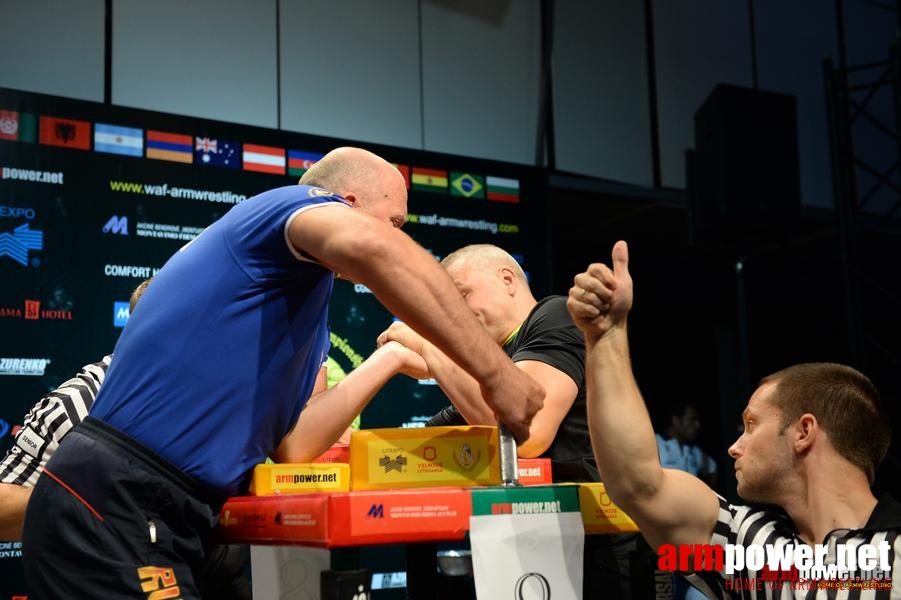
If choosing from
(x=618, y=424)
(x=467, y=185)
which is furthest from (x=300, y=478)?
(x=467, y=185)

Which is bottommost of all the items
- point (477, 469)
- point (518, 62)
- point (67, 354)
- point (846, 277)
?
point (477, 469)

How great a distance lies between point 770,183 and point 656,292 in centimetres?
192

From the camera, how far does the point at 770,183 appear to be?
6039mm

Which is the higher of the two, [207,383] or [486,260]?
[486,260]

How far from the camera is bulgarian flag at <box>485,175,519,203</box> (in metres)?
5.36

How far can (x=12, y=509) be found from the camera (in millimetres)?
2229

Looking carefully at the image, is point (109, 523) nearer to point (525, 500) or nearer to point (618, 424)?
point (525, 500)

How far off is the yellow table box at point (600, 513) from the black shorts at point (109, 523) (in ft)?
2.07

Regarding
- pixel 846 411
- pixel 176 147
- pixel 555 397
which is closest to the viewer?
pixel 846 411

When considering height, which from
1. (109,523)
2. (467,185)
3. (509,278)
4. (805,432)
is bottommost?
(109,523)

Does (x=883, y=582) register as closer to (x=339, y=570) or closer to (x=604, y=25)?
(x=339, y=570)

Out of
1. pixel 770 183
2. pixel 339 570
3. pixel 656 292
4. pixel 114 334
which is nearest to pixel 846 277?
pixel 770 183

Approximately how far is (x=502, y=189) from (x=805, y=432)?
3.67m

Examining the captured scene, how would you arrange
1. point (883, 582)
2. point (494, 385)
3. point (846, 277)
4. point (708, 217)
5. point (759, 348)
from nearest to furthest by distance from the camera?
1. point (494, 385)
2. point (883, 582)
3. point (846, 277)
4. point (708, 217)
5. point (759, 348)
